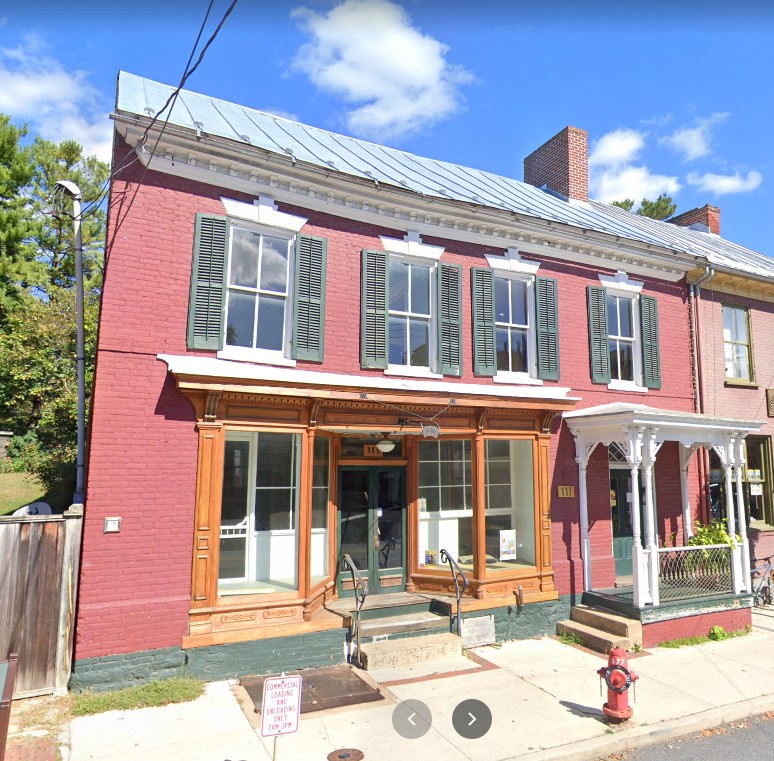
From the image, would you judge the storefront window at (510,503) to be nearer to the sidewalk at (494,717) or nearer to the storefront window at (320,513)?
the sidewalk at (494,717)

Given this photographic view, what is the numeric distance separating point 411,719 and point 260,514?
3.66m

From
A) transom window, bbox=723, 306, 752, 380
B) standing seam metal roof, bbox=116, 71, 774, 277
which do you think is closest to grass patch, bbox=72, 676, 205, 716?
standing seam metal roof, bbox=116, 71, 774, 277

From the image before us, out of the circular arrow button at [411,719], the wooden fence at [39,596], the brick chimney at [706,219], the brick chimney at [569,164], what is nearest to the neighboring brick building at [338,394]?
the wooden fence at [39,596]

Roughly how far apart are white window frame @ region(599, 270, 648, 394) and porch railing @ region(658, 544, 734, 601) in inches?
132

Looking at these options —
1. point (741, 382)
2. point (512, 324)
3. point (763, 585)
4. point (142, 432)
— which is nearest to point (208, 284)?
point (142, 432)

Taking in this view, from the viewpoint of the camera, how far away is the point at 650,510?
33.7 ft

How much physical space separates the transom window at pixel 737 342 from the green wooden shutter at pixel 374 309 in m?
8.93

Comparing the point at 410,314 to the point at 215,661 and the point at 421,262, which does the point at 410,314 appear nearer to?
the point at 421,262

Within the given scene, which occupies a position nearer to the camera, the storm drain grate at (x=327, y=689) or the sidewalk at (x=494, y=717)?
the sidewalk at (x=494, y=717)

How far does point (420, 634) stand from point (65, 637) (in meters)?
4.96

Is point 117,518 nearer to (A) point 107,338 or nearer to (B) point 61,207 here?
(A) point 107,338

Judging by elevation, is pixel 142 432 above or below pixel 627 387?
below

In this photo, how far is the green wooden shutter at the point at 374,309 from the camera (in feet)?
31.5

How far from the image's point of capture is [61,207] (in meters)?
9.29
